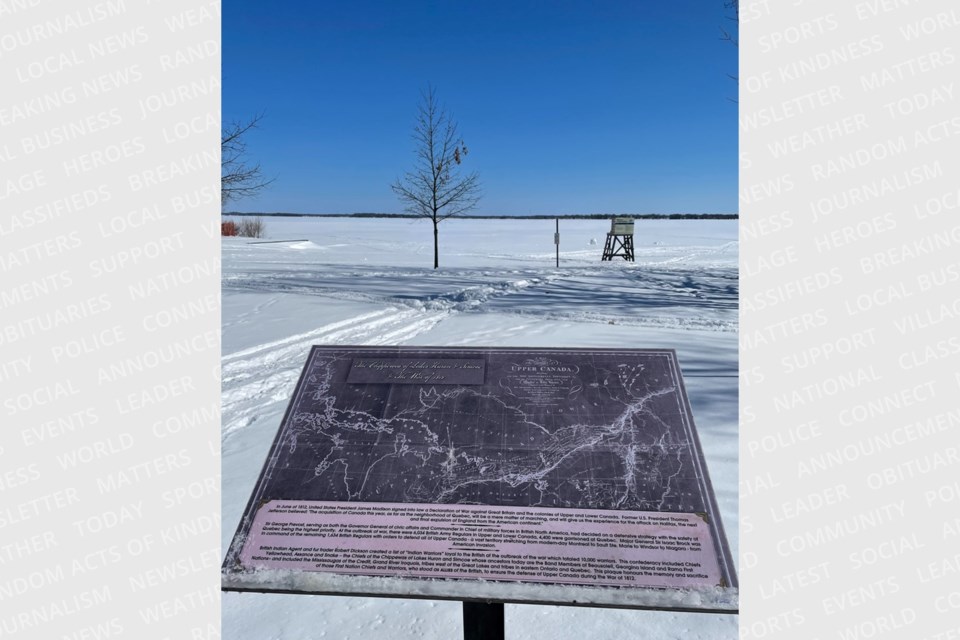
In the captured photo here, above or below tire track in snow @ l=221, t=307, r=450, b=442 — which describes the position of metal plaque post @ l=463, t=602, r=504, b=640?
below

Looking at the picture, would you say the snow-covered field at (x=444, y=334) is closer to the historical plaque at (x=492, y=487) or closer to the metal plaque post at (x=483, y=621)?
the metal plaque post at (x=483, y=621)

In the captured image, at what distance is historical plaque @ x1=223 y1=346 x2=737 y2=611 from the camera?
1916mm

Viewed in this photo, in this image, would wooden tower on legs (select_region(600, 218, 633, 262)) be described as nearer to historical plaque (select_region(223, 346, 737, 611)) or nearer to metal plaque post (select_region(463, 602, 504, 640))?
historical plaque (select_region(223, 346, 737, 611))

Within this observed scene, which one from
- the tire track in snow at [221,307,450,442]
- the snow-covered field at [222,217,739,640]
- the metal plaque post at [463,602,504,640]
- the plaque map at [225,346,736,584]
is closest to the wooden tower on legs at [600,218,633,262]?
the snow-covered field at [222,217,739,640]

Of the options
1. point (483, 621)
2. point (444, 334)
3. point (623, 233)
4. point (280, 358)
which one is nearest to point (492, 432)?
point (483, 621)

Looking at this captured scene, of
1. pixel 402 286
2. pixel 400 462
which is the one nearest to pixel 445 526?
pixel 400 462

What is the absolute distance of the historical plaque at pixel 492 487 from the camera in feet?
6.29

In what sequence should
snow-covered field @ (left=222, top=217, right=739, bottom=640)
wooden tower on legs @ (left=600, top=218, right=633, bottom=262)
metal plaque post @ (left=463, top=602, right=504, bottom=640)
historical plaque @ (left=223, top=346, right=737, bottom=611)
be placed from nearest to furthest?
historical plaque @ (left=223, top=346, right=737, bottom=611) → metal plaque post @ (left=463, top=602, right=504, bottom=640) → snow-covered field @ (left=222, top=217, right=739, bottom=640) → wooden tower on legs @ (left=600, top=218, right=633, bottom=262)

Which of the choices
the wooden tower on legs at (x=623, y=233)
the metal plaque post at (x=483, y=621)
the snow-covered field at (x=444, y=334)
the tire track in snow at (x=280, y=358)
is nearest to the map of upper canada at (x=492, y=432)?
the metal plaque post at (x=483, y=621)

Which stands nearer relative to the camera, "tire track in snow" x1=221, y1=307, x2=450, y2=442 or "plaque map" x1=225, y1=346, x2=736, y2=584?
"plaque map" x1=225, y1=346, x2=736, y2=584

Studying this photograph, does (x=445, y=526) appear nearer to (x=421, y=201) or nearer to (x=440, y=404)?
(x=440, y=404)

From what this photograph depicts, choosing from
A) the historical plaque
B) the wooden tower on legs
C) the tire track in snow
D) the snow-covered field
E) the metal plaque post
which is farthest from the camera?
the wooden tower on legs

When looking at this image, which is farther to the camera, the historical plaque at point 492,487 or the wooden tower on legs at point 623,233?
the wooden tower on legs at point 623,233

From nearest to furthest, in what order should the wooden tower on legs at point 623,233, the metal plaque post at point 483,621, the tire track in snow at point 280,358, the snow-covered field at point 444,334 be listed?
the metal plaque post at point 483,621 < the snow-covered field at point 444,334 < the tire track in snow at point 280,358 < the wooden tower on legs at point 623,233
